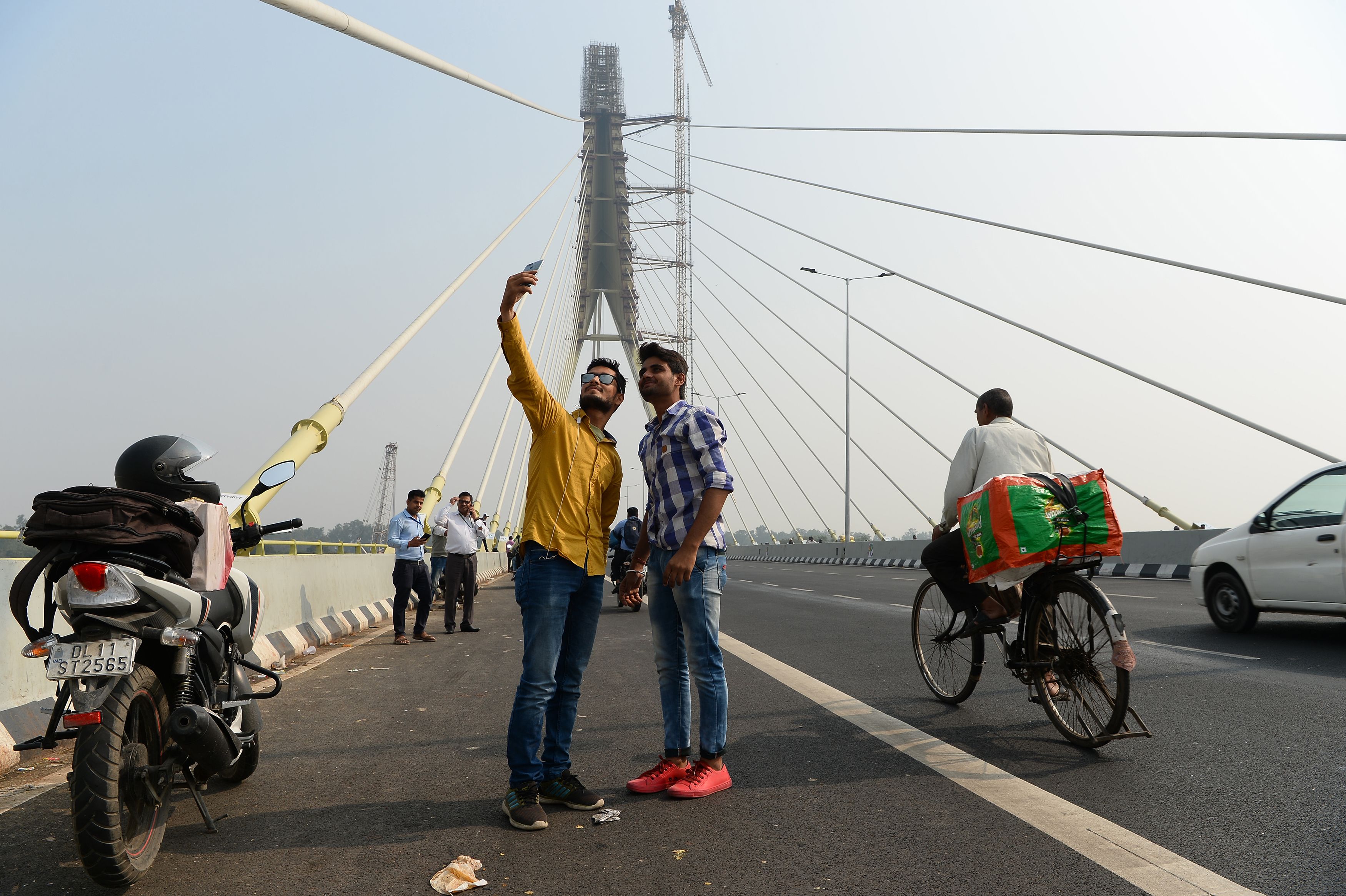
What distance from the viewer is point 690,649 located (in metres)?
4.26

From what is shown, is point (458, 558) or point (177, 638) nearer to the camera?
point (177, 638)

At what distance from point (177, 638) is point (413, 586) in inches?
310

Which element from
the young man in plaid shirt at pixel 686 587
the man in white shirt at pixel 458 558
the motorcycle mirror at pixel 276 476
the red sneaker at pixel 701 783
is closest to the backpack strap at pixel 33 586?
the motorcycle mirror at pixel 276 476

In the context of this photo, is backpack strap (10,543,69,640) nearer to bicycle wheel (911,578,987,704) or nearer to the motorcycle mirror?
the motorcycle mirror

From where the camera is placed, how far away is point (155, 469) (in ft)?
13.1

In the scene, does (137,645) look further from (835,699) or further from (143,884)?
(835,699)

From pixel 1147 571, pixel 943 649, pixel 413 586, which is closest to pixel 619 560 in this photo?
pixel 413 586

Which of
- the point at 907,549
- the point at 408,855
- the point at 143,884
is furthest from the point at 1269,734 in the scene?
the point at 907,549

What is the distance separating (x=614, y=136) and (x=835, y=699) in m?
36.8

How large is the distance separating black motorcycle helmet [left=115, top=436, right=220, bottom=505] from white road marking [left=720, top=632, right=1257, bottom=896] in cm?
342

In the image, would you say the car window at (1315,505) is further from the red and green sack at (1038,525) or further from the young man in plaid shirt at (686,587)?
the young man in plaid shirt at (686,587)

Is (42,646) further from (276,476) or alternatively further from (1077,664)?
(1077,664)

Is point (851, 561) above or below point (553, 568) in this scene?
below

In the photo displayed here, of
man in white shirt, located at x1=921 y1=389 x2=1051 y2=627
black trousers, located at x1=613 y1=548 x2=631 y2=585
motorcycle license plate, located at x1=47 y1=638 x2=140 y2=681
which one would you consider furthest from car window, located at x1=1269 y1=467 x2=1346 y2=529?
black trousers, located at x1=613 y1=548 x2=631 y2=585
